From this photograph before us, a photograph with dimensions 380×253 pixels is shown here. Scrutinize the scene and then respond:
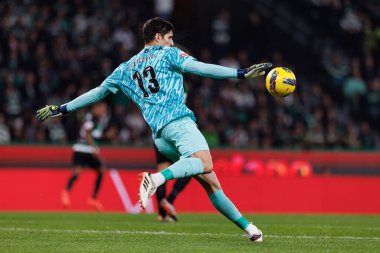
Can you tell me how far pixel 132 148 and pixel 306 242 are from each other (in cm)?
1124

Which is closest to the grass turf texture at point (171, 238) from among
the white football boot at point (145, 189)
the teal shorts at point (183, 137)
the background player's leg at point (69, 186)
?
the white football boot at point (145, 189)

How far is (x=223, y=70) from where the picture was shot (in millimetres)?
9133

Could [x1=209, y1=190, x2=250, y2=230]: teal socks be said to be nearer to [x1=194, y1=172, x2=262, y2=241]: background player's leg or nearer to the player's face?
[x1=194, y1=172, x2=262, y2=241]: background player's leg

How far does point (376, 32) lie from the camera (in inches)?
1024

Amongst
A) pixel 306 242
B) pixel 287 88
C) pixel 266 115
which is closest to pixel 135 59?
pixel 287 88

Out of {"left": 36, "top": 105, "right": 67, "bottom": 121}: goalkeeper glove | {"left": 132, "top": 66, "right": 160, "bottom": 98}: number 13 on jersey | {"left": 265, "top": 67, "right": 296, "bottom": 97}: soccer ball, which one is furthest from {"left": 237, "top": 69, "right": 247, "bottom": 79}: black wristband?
{"left": 36, "top": 105, "right": 67, "bottom": 121}: goalkeeper glove

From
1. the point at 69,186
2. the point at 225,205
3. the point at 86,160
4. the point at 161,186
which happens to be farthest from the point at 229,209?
the point at 86,160

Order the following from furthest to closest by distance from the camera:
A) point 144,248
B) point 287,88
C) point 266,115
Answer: point 266,115, point 287,88, point 144,248

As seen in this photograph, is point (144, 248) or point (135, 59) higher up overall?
point (135, 59)

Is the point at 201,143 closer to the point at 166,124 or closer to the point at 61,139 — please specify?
the point at 166,124

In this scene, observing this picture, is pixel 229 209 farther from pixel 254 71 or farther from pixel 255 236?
pixel 254 71

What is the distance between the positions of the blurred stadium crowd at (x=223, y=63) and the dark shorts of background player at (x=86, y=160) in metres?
1.75

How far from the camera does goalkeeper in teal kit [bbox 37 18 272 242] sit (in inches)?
364

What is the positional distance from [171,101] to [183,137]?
0.45 m
